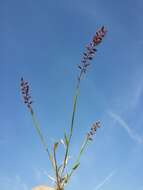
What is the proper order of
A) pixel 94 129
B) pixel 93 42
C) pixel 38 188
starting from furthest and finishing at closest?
pixel 38 188
pixel 94 129
pixel 93 42

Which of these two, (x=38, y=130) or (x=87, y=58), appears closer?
(x=87, y=58)

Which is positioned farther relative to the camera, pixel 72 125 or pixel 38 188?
pixel 38 188

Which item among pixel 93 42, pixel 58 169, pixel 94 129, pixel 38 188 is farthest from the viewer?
pixel 38 188

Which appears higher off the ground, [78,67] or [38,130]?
[78,67]

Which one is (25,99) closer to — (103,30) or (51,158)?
(51,158)

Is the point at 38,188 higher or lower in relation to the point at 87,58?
lower

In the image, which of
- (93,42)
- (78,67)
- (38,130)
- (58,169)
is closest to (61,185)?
(58,169)

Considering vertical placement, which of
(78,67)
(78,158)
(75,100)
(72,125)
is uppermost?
(78,67)

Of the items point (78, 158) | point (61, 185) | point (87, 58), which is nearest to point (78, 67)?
point (87, 58)

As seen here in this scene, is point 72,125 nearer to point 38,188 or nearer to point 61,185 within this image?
point 61,185
